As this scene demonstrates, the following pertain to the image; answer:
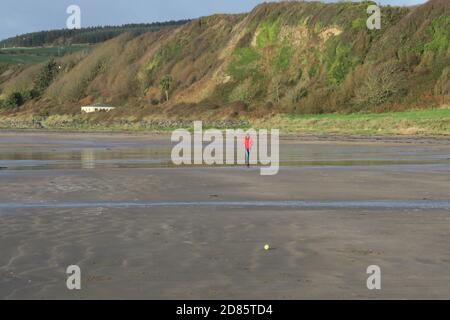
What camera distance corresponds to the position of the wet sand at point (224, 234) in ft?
30.5

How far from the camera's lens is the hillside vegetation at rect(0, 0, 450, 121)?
7500 cm

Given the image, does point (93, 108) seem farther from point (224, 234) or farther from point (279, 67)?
point (224, 234)

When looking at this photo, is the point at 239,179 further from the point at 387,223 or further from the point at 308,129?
the point at 308,129

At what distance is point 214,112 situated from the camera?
83.5m

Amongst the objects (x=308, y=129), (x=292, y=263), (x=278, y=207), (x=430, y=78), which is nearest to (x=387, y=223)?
(x=278, y=207)

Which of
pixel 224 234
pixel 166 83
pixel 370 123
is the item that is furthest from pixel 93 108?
pixel 224 234

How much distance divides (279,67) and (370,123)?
3014 centimetres

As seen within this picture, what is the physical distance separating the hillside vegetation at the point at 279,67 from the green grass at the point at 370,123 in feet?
12.5

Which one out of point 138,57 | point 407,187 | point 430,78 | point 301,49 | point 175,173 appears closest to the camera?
point 407,187

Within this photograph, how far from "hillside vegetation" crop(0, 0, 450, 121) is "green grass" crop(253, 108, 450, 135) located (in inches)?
150

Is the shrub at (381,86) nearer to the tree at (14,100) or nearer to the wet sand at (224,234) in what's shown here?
the wet sand at (224,234)

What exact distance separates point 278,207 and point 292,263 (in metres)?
6.43

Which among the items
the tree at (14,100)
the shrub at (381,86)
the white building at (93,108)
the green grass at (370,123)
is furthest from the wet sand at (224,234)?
the tree at (14,100)
